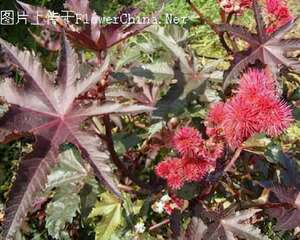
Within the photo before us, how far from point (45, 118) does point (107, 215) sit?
0.60 metres

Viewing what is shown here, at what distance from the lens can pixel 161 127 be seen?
156 cm

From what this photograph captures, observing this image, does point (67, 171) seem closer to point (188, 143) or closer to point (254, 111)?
point (188, 143)

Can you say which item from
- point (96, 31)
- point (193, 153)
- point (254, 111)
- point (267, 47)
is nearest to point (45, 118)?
point (96, 31)

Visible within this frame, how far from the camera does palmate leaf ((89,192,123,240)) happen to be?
65.5 inches

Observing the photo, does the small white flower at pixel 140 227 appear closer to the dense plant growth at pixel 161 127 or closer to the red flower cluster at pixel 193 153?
the dense plant growth at pixel 161 127

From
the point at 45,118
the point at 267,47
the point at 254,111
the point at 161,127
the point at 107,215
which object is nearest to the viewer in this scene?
the point at 254,111

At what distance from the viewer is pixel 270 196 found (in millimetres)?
1459

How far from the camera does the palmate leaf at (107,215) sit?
1.66m

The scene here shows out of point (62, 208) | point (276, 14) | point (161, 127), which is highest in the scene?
point (276, 14)

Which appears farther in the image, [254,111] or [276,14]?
[276,14]

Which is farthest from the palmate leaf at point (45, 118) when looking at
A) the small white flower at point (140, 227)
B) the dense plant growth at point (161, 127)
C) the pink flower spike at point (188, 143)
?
the small white flower at point (140, 227)

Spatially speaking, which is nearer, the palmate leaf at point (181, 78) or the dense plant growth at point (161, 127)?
the dense plant growth at point (161, 127)

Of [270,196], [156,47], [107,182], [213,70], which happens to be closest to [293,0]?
[156,47]

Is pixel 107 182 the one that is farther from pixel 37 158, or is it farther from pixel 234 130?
pixel 234 130
